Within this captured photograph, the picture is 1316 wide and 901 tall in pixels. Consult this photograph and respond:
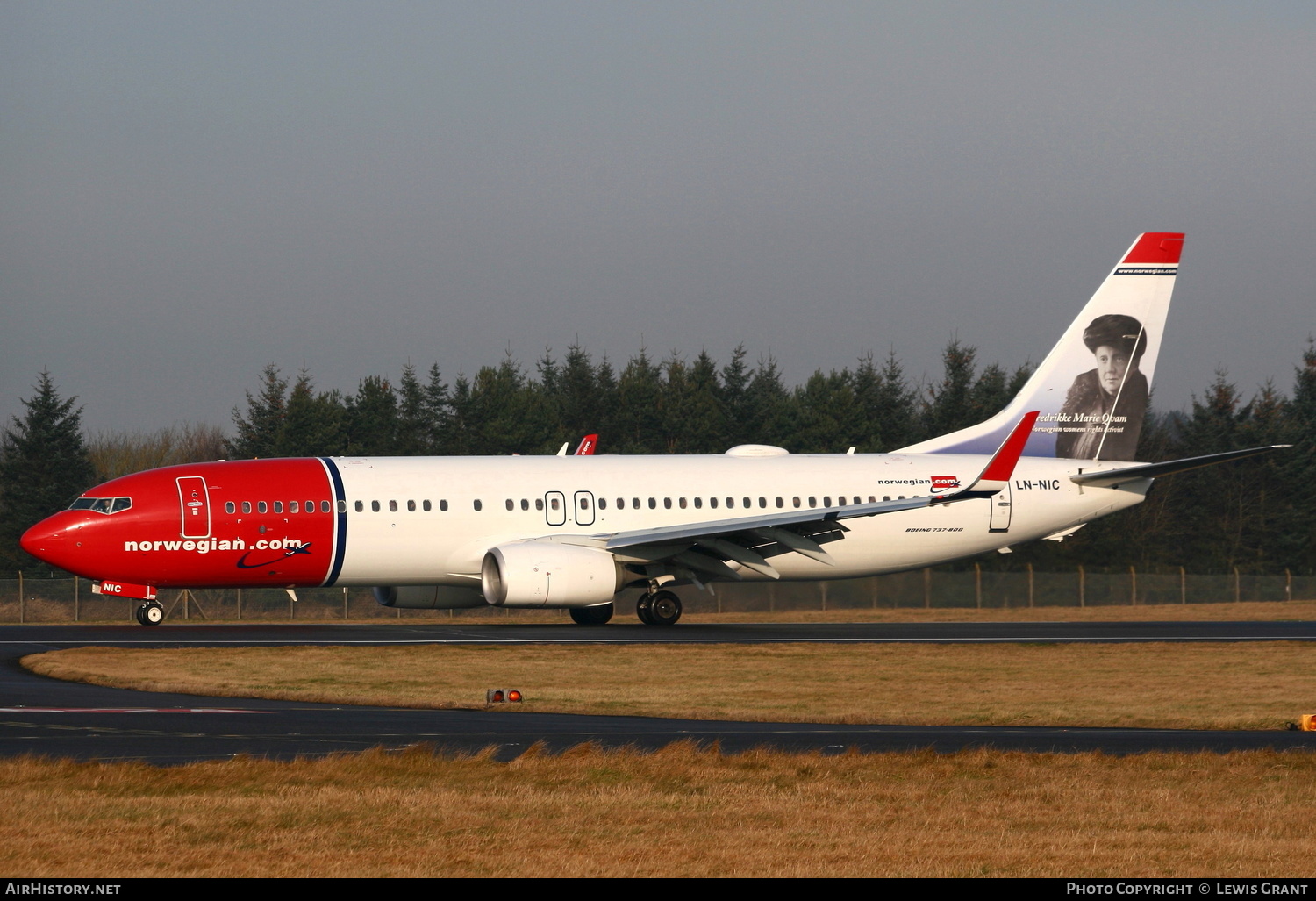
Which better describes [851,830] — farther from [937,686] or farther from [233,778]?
[937,686]

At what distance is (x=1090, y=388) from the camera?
40750 millimetres

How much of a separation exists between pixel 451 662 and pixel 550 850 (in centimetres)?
1634

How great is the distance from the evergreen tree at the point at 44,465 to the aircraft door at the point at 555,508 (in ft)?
122

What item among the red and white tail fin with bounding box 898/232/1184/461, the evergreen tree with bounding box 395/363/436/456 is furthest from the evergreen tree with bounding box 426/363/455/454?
the red and white tail fin with bounding box 898/232/1184/461

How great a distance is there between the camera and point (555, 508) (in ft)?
118

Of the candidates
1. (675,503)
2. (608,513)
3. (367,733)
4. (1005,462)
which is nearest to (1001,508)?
(1005,462)

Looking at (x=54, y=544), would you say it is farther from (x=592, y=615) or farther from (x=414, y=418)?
(x=414, y=418)

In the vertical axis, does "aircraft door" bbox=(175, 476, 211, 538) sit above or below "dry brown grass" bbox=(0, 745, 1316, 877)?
above

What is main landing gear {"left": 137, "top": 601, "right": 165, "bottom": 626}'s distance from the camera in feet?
119

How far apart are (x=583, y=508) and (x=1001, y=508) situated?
32.5 feet

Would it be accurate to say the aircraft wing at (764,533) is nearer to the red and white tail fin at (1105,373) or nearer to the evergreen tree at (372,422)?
the red and white tail fin at (1105,373)

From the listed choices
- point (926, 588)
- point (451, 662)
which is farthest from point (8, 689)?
point (926, 588)

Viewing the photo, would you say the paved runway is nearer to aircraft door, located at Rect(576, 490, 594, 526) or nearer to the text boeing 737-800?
the text boeing 737-800

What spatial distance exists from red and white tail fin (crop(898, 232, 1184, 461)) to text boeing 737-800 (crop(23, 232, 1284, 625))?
0.20ft
